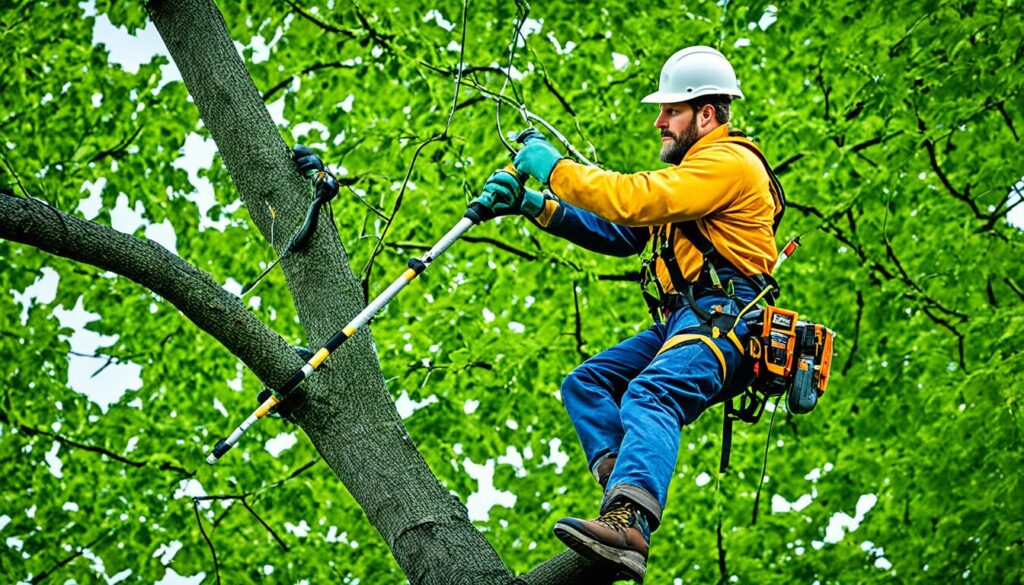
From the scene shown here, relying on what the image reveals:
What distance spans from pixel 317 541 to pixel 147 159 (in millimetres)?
3111

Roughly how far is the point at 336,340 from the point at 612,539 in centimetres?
120

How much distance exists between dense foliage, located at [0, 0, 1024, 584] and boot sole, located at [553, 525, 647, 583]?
5004 millimetres

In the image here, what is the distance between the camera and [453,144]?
29.9 feet

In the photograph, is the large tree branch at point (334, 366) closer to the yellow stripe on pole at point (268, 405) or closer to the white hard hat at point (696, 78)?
the yellow stripe on pole at point (268, 405)

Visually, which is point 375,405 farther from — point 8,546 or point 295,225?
point 8,546

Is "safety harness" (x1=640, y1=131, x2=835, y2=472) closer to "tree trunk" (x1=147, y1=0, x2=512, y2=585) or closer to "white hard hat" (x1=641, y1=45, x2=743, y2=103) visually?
"white hard hat" (x1=641, y1=45, x2=743, y2=103)

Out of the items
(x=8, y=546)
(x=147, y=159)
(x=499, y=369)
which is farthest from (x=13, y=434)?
(x=499, y=369)

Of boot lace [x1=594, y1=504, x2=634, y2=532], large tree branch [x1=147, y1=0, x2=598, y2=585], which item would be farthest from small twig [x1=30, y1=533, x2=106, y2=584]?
boot lace [x1=594, y1=504, x2=634, y2=532]

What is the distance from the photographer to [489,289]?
1003 cm

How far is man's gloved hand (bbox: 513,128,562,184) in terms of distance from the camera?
4.25m

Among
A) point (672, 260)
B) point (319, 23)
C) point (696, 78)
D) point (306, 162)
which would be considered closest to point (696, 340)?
point (672, 260)

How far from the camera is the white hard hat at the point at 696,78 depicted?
14.9 feet

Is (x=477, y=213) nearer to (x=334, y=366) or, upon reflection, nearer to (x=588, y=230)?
(x=588, y=230)

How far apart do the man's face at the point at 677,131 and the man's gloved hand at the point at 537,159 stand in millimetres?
456
